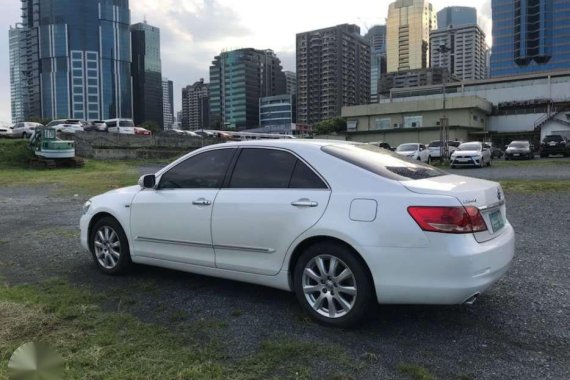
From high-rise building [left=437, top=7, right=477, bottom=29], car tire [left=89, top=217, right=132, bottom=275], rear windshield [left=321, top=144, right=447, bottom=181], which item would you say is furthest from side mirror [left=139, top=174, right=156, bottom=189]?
high-rise building [left=437, top=7, right=477, bottom=29]

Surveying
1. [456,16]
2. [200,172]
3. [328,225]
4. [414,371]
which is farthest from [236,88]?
[414,371]

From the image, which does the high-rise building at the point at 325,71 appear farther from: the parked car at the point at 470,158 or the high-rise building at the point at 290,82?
the parked car at the point at 470,158

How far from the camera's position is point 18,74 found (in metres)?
109

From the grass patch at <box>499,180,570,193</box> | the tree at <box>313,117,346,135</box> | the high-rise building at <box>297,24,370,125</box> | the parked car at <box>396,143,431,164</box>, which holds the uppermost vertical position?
the high-rise building at <box>297,24,370,125</box>

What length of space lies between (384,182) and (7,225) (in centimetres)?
882

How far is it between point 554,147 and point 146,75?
319 ft

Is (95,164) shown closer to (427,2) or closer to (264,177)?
(264,177)

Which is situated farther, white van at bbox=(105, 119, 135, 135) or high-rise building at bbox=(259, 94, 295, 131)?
high-rise building at bbox=(259, 94, 295, 131)

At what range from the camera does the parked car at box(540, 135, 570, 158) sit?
3569 cm

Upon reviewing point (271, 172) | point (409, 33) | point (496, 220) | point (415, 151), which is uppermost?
point (409, 33)

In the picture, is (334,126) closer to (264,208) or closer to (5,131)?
(5,131)

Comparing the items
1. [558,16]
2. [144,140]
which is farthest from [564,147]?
[558,16]

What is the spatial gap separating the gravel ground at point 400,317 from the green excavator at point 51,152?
24.0 metres

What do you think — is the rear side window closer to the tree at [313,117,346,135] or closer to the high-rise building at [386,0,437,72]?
the tree at [313,117,346,135]
